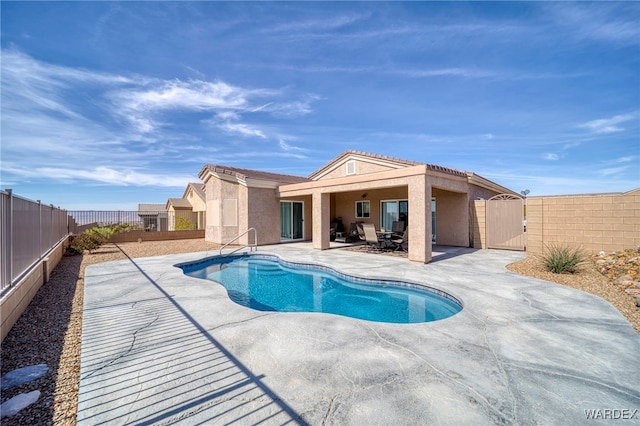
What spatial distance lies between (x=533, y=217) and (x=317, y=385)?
13.6 meters

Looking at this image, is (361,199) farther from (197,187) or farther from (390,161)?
(197,187)

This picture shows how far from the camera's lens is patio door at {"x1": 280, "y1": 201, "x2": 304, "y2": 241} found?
1938 centimetres

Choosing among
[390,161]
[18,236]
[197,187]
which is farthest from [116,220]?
[390,161]

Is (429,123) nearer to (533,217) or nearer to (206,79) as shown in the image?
(533,217)

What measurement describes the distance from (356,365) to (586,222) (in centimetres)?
1297

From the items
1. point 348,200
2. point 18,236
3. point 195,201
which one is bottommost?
point 18,236

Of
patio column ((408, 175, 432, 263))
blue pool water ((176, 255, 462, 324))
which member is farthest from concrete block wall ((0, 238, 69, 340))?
patio column ((408, 175, 432, 263))

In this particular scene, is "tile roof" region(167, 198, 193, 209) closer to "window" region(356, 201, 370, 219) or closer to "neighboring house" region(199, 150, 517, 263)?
"neighboring house" region(199, 150, 517, 263)

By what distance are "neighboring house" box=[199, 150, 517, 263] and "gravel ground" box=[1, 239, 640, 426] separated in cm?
427

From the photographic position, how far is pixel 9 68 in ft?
34.2

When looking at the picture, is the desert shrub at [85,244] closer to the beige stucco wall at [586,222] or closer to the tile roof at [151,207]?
the beige stucco wall at [586,222]

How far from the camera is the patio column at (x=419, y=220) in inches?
416

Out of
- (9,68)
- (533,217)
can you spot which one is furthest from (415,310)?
(9,68)

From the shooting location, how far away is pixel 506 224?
13859 millimetres
